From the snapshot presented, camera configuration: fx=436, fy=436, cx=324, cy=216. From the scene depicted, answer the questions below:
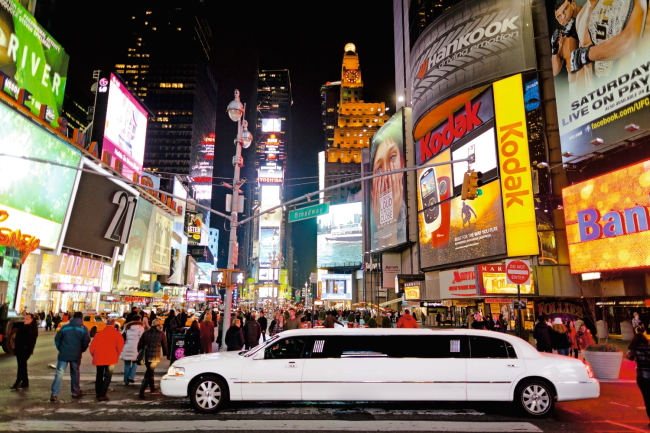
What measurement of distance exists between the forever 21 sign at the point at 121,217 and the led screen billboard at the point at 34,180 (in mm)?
8786

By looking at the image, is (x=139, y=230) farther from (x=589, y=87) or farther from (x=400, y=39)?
(x=589, y=87)

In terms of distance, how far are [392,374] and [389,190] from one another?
164ft

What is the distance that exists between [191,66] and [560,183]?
17393 cm

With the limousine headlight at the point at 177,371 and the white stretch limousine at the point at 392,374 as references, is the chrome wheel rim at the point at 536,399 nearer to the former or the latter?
the white stretch limousine at the point at 392,374

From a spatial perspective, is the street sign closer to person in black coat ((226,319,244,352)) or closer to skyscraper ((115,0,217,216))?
person in black coat ((226,319,244,352))

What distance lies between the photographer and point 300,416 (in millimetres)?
8484

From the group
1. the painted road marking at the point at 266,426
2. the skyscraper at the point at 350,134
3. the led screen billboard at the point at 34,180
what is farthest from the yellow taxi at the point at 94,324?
the skyscraper at the point at 350,134

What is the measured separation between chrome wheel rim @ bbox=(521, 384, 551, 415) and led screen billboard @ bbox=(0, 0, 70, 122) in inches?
1431

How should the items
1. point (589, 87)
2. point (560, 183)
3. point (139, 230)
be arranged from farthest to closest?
1. point (139, 230)
2. point (560, 183)
3. point (589, 87)

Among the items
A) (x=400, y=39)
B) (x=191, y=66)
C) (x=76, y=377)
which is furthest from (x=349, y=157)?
(x=76, y=377)

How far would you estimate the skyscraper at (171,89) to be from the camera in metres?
168

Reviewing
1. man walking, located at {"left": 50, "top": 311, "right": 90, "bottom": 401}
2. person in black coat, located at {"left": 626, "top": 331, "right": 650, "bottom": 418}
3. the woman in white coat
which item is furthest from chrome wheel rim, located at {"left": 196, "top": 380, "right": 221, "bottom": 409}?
person in black coat, located at {"left": 626, "top": 331, "right": 650, "bottom": 418}

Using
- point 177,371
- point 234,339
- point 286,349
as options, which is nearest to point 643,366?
point 286,349

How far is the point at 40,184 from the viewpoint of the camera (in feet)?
112
